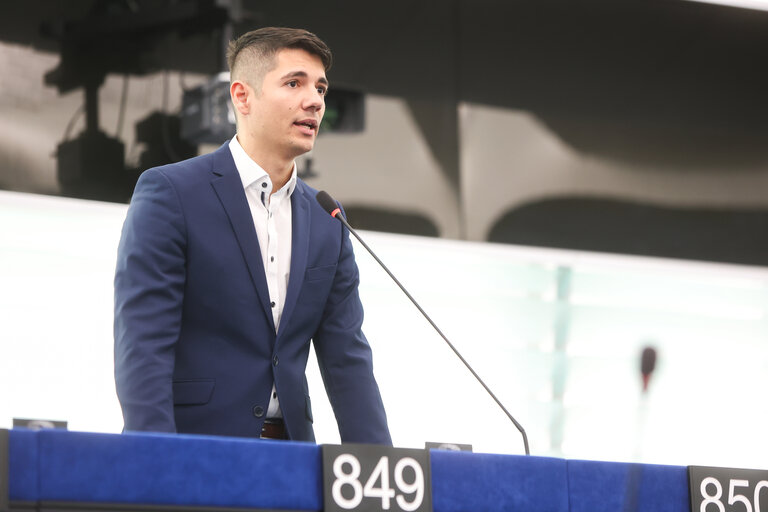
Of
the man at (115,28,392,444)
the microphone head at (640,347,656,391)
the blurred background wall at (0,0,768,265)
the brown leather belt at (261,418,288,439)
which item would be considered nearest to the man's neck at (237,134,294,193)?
the man at (115,28,392,444)

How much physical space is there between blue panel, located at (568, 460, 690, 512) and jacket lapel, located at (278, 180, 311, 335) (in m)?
0.60

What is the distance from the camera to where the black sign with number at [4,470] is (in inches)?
46.3

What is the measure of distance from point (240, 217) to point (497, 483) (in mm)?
698

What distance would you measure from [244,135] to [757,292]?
3.99 m

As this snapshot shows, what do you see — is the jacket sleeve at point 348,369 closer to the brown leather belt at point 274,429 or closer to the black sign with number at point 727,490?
the brown leather belt at point 274,429

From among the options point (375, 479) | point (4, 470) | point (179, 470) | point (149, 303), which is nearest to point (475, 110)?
point (149, 303)

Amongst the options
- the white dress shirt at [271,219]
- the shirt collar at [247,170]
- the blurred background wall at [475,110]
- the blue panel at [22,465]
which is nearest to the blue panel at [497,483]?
the blue panel at [22,465]

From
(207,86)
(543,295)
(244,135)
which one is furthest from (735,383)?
(244,135)

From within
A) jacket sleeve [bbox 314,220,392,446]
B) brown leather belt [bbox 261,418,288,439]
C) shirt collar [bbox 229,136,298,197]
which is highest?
shirt collar [bbox 229,136,298,197]

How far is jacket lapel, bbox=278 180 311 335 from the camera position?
6.23ft

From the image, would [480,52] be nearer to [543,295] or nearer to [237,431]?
[543,295]

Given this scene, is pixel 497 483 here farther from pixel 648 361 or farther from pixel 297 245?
Answer: pixel 297 245

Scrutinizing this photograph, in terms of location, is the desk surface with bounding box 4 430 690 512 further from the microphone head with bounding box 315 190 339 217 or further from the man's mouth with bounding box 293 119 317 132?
the man's mouth with bounding box 293 119 317 132

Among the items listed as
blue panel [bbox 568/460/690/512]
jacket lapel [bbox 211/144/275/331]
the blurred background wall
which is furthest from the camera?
the blurred background wall
